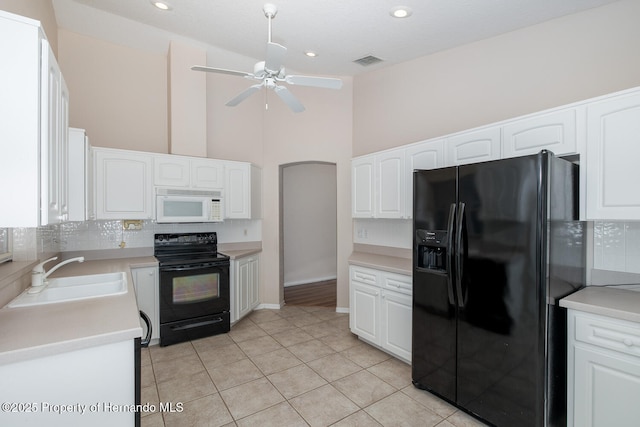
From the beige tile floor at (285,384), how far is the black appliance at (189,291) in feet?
0.47

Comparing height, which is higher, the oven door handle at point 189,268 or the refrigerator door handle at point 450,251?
the refrigerator door handle at point 450,251

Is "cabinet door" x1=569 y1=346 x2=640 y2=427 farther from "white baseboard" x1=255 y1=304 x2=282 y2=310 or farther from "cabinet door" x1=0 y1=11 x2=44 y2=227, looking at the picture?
"white baseboard" x1=255 y1=304 x2=282 y2=310

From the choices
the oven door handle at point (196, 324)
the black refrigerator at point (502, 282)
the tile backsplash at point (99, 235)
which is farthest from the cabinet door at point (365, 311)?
the tile backsplash at point (99, 235)

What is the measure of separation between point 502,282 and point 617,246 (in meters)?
1.02

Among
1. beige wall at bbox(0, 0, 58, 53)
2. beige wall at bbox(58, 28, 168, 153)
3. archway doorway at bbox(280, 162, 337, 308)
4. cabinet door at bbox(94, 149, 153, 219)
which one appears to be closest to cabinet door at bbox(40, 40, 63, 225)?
beige wall at bbox(0, 0, 58, 53)

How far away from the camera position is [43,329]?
1.46m

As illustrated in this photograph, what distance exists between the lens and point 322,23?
3119 mm

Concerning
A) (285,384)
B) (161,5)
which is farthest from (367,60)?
(285,384)

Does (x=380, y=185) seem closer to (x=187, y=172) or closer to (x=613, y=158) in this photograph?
(x=613, y=158)

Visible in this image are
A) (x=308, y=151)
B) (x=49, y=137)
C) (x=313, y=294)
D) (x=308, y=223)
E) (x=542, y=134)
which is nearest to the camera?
(x=49, y=137)

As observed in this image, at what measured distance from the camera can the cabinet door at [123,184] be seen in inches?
130

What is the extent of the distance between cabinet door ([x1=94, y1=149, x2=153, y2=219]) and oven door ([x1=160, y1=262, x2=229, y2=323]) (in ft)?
2.48

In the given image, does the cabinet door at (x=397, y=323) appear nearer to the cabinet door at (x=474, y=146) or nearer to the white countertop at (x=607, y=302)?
the white countertop at (x=607, y=302)

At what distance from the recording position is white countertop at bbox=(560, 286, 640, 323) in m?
1.72
